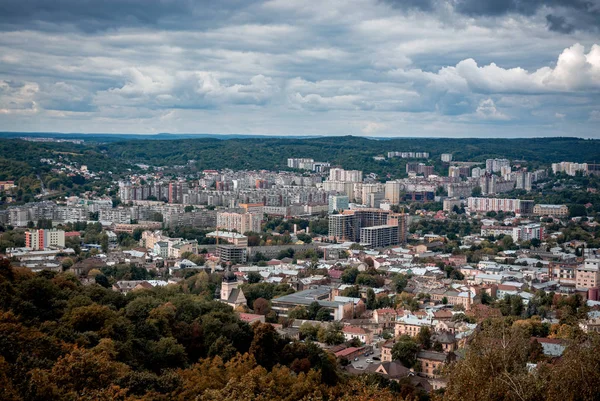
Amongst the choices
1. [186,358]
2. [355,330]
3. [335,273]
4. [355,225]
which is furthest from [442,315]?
[355,225]

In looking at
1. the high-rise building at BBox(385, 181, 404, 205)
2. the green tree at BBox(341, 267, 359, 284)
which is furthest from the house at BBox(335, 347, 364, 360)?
the high-rise building at BBox(385, 181, 404, 205)

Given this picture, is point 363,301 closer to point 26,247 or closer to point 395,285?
point 395,285

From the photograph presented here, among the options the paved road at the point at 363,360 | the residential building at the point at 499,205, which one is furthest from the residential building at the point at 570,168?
the paved road at the point at 363,360

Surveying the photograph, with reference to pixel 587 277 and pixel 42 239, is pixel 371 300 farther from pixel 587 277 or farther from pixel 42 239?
pixel 42 239

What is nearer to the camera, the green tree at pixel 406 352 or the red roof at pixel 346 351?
the green tree at pixel 406 352

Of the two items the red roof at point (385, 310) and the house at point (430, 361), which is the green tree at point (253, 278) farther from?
the house at point (430, 361)

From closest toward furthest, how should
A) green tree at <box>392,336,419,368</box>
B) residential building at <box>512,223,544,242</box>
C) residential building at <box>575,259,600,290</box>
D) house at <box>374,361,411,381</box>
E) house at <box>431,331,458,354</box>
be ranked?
1. house at <box>374,361,411,381</box>
2. green tree at <box>392,336,419,368</box>
3. house at <box>431,331,458,354</box>
4. residential building at <box>575,259,600,290</box>
5. residential building at <box>512,223,544,242</box>

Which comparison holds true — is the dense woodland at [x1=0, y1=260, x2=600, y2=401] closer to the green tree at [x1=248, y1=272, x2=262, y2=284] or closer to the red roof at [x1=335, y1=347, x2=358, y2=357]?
the red roof at [x1=335, y1=347, x2=358, y2=357]

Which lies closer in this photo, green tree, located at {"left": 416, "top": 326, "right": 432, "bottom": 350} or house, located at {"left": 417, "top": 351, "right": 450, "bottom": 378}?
house, located at {"left": 417, "top": 351, "right": 450, "bottom": 378}
